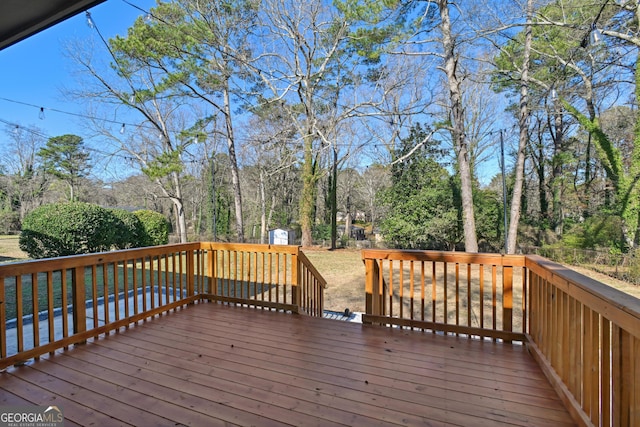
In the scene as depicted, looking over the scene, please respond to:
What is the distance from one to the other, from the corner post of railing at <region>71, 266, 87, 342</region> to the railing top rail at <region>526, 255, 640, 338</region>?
349 centimetres

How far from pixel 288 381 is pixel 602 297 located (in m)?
1.74

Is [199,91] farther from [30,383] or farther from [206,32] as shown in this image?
[30,383]

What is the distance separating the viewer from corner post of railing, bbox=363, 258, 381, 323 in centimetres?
304

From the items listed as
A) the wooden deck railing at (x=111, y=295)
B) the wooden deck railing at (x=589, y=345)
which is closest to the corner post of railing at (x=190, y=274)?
the wooden deck railing at (x=111, y=295)

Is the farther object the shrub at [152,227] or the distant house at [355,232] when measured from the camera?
the distant house at [355,232]

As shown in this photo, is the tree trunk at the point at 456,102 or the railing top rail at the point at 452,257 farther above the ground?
the tree trunk at the point at 456,102

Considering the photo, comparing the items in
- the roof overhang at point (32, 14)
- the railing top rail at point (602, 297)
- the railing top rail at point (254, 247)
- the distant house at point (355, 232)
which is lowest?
the distant house at point (355, 232)

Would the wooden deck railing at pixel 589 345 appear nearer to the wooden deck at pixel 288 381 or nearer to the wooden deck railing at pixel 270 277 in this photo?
the wooden deck at pixel 288 381

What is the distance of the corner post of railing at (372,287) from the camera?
3.04 m

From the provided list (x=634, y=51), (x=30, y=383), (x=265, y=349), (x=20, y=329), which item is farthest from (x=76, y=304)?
(x=634, y=51)

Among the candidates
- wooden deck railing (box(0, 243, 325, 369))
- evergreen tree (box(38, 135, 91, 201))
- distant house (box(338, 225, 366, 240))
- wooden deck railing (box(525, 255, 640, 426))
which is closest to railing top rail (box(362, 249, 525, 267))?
wooden deck railing (box(525, 255, 640, 426))

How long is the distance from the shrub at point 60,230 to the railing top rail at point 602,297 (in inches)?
377

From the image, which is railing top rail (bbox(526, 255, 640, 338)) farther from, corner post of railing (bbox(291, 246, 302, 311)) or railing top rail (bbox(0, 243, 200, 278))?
railing top rail (bbox(0, 243, 200, 278))

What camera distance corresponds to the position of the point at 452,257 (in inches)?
111
